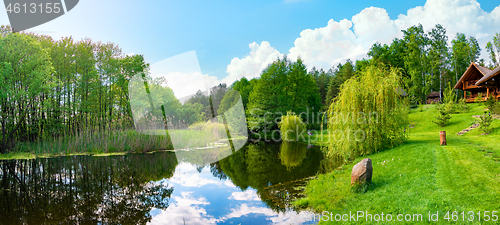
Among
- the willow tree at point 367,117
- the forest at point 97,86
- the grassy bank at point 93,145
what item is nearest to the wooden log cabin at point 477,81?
the forest at point 97,86

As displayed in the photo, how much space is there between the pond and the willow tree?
1.98 m

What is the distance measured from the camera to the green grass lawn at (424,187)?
15.7 feet

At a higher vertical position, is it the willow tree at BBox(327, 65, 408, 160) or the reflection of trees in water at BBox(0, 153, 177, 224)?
the willow tree at BBox(327, 65, 408, 160)

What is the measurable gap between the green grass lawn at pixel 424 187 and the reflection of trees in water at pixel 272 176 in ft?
1.78

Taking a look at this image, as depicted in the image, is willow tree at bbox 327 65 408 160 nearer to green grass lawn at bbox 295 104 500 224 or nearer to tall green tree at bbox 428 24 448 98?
green grass lawn at bbox 295 104 500 224

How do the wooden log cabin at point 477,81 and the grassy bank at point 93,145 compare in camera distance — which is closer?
the grassy bank at point 93,145

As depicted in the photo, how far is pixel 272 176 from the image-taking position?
946cm

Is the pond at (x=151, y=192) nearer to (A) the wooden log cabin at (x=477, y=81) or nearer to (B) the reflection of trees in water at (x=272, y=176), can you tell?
(B) the reflection of trees in water at (x=272, y=176)

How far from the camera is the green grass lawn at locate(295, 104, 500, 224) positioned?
4.79 m

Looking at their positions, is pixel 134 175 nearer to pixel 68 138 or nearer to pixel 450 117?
pixel 68 138

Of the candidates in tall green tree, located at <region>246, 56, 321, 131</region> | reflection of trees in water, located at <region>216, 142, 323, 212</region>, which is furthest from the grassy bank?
tall green tree, located at <region>246, 56, 321, 131</region>

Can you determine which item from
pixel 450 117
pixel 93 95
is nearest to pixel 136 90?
pixel 93 95

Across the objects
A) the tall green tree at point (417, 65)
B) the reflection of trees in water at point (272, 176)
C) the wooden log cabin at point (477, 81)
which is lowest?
the reflection of trees in water at point (272, 176)

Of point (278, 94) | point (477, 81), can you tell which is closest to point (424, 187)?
point (278, 94)
